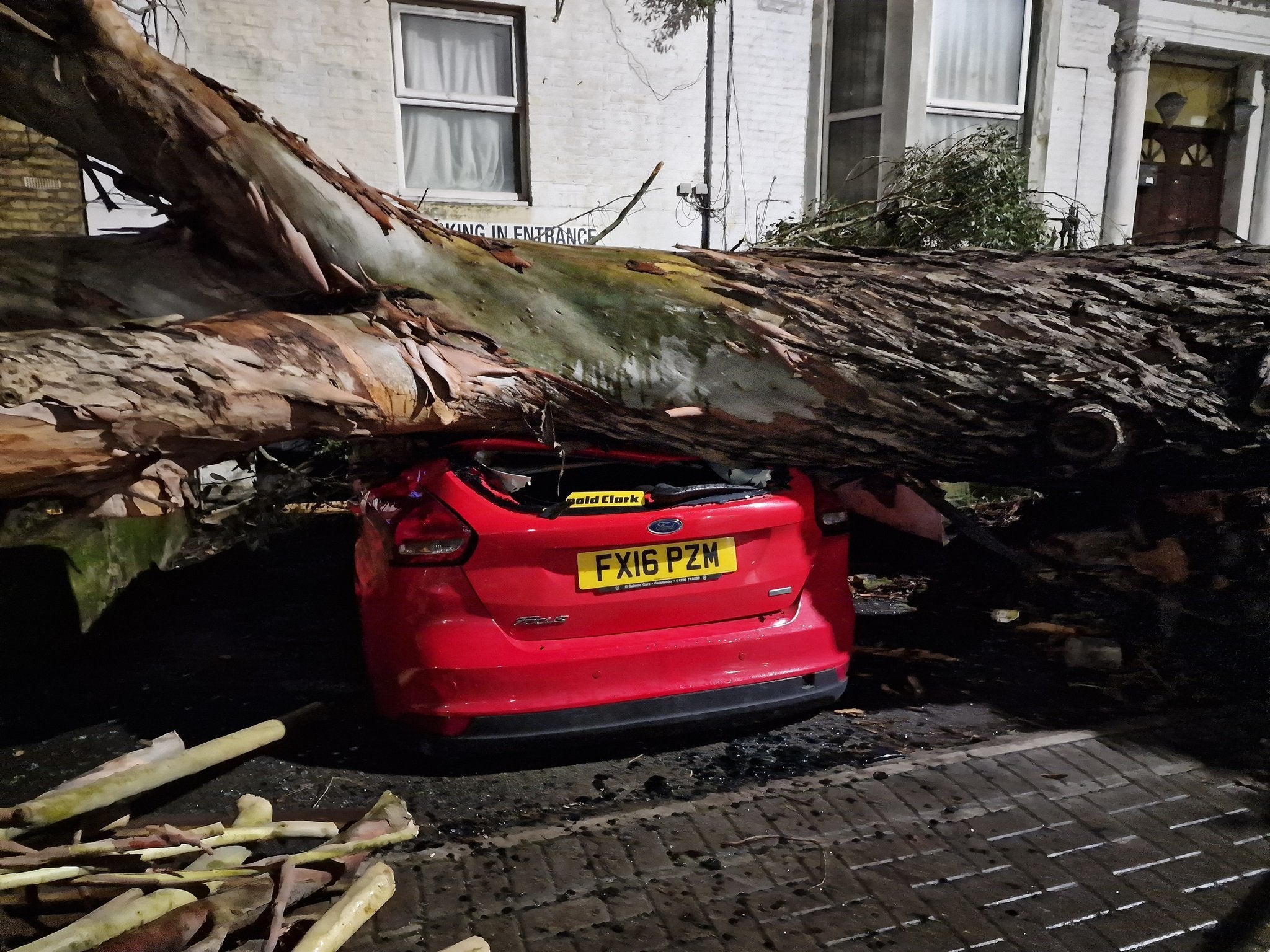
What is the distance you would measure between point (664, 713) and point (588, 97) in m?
6.98

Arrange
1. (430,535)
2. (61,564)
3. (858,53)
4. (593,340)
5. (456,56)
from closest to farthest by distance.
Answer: (430,535), (593,340), (61,564), (456,56), (858,53)

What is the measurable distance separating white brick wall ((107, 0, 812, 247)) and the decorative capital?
3.81 m

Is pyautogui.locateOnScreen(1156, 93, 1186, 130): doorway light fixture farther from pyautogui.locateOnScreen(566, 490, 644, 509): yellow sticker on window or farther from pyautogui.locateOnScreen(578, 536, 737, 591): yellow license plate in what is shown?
pyautogui.locateOnScreen(566, 490, 644, 509): yellow sticker on window

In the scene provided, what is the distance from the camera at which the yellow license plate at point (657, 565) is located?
293cm

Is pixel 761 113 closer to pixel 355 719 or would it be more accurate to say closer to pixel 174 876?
pixel 355 719

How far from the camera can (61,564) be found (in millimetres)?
4289

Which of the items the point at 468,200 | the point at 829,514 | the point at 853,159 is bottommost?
the point at 829,514

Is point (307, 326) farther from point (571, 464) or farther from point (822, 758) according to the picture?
point (822, 758)

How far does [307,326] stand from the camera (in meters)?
2.75

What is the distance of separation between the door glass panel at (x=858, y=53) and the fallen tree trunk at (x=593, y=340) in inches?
231

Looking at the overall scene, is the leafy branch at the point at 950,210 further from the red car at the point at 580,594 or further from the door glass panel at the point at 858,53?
the red car at the point at 580,594

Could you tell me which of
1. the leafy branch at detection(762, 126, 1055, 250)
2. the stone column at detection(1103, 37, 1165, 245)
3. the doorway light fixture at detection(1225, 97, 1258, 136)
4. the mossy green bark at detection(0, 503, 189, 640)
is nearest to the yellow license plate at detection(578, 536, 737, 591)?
the mossy green bark at detection(0, 503, 189, 640)

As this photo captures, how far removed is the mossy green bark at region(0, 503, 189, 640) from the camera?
4.11m

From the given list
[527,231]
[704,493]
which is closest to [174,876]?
[704,493]
